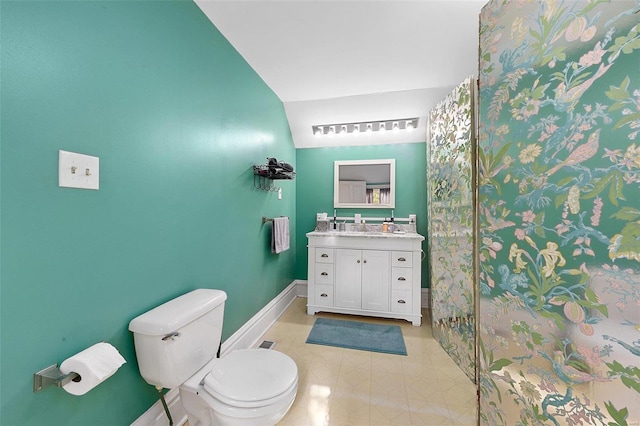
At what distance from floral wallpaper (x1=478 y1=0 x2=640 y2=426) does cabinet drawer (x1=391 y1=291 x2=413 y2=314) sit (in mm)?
1303

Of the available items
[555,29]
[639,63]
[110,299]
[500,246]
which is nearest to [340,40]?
[555,29]

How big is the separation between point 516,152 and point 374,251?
169 centimetres

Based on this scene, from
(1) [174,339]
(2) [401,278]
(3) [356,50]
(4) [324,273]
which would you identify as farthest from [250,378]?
(3) [356,50]

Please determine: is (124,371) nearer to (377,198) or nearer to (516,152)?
(516,152)

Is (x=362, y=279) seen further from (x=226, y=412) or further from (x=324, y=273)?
(x=226, y=412)

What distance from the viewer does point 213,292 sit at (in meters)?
1.33

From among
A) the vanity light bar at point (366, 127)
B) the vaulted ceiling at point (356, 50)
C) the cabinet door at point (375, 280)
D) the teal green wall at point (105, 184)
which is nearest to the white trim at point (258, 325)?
the teal green wall at point (105, 184)

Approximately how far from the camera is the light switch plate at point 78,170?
2.59ft

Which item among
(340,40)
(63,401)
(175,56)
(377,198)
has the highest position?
(340,40)

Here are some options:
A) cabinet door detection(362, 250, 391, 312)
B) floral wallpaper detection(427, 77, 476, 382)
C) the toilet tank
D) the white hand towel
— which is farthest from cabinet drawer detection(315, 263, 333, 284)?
the toilet tank

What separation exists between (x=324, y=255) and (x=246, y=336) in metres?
1.12

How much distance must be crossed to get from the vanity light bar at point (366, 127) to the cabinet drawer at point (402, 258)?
1.45 meters

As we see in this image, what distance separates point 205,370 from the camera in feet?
3.84

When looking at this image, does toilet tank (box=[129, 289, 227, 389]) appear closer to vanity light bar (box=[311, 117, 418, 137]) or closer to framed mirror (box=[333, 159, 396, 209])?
framed mirror (box=[333, 159, 396, 209])
